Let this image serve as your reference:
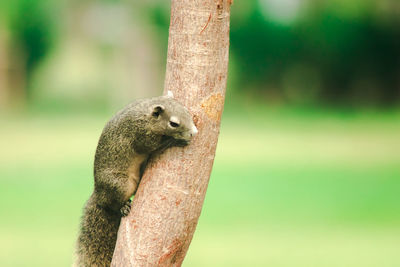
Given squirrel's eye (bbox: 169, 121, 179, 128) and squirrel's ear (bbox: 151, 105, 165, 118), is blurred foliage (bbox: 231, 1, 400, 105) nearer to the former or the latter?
squirrel's ear (bbox: 151, 105, 165, 118)

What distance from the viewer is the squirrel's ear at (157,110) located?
10.9ft

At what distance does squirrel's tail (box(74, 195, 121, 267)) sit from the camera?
3.61 m

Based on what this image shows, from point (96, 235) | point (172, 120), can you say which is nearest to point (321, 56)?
point (96, 235)

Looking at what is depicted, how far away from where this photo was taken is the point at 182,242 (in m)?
3.23

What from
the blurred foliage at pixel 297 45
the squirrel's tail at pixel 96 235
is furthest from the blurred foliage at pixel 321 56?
the squirrel's tail at pixel 96 235

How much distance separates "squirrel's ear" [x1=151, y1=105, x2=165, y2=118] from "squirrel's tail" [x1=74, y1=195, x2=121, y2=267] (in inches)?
25.0

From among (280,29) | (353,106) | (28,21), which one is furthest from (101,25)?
(353,106)

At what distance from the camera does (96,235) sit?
3641mm

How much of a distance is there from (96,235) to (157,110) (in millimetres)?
847

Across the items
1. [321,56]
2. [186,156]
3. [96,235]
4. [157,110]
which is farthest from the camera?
[321,56]

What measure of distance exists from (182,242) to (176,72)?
0.86 metres

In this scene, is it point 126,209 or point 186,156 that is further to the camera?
point 126,209

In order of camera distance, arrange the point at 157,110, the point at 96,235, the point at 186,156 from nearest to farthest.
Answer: the point at 186,156 → the point at 157,110 → the point at 96,235

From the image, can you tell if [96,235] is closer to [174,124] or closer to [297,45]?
[174,124]
